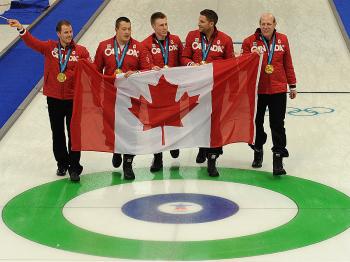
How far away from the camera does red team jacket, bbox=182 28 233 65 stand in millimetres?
9203

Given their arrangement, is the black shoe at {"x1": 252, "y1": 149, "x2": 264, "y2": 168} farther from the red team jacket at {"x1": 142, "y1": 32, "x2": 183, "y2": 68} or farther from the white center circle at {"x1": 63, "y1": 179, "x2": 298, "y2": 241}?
the red team jacket at {"x1": 142, "y1": 32, "x2": 183, "y2": 68}

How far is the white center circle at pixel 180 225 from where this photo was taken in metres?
7.36

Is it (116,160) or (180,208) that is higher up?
(116,160)

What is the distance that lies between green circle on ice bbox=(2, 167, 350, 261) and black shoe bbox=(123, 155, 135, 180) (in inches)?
3.3

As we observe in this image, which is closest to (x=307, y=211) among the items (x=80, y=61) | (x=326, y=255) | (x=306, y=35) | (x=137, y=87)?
(x=326, y=255)

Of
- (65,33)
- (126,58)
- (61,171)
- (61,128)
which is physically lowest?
(61,171)

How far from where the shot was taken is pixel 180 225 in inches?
297

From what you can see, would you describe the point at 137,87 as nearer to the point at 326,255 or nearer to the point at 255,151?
the point at 255,151

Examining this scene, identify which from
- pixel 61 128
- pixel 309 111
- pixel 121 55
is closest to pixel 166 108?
pixel 121 55

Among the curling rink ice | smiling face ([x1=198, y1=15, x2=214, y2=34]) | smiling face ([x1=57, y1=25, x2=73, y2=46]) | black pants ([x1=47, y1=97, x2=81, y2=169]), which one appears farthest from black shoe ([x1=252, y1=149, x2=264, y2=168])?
smiling face ([x1=57, y1=25, x2=73, y2=46])

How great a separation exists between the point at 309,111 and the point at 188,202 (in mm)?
4155

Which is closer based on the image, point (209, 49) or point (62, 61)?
point (62, 61)

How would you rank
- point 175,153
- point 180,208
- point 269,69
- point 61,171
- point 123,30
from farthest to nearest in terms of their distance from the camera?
point 175,153
point 61,171
point 269,69
point 123,30
point 180,208

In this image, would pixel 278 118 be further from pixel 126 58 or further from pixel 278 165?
pixel 126 58
